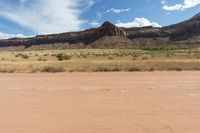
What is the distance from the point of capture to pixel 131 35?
171375 mm

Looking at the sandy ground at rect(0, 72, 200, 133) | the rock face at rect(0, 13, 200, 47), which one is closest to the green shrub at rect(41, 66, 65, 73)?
the sandy ground at rect(0, 72, 200, 133)

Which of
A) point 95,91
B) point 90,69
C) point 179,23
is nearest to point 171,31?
point 179,23

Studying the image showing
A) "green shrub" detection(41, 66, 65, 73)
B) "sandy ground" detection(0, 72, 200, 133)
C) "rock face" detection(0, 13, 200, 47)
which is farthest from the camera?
"rock face" detection(0, 13, 200, 47)

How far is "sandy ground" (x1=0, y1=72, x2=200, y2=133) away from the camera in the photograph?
24.0 feet

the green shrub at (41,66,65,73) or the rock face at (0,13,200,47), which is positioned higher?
the rock face at (0,13,200,47)

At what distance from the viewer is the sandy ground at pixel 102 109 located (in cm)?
732

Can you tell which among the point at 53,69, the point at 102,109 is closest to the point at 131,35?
the point at 53,69

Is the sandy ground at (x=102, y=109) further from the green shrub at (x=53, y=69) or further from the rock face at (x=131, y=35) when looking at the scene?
the rock face at (x=131, y=35)

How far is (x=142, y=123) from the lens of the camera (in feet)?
24.9

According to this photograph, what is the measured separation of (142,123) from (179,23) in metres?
165

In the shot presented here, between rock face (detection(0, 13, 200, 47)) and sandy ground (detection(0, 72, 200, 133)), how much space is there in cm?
13013

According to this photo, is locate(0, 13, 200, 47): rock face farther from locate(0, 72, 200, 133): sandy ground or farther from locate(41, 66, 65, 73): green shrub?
locate(0, 72, 200, 133): sandy ground

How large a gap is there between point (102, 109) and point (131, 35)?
539 ft

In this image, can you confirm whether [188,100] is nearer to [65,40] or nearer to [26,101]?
[26,101]
